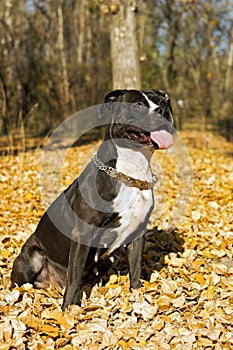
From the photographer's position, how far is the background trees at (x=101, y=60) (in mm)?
8836

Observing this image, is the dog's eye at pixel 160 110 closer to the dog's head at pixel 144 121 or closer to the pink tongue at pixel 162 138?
the dog's head at pixel 144 121

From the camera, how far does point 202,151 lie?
391 inches

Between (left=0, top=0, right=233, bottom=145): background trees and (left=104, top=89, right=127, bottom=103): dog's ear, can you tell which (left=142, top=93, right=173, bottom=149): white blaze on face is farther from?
(left=0, top=0, right=233, bottom=145): background trees

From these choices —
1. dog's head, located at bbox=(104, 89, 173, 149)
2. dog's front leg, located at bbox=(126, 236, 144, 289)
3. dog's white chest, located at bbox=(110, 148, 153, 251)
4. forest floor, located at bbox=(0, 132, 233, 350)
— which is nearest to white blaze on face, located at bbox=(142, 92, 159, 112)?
dog's head, located at bbox=(104, 89, 173, 149)

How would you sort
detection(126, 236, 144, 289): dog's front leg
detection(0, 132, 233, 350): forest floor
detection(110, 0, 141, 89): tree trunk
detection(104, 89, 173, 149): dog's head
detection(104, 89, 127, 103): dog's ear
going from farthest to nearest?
detection(110, 0, 141, 89): tree trunk < detection(126, 236, 144, 289): dog's front leg < detection(104, 89, 127, 103): dog's ear < detection(104, 89, 173, 149): dog's head < detection(0, 132, 233, 350): forest floor

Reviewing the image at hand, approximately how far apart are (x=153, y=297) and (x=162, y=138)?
115 cm

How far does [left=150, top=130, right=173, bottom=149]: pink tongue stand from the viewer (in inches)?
113

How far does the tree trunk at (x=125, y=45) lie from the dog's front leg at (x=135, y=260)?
5.90 meters

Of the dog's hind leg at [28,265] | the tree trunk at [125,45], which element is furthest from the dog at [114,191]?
the tree trunk at [125,45]

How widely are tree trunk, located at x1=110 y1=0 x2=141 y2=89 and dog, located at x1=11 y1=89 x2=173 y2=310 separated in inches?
225

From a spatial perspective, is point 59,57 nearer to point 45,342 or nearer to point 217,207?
point 217,207

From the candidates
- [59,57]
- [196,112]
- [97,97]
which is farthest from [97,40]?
[196,112]

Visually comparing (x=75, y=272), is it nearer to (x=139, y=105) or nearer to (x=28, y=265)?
(x=28, y=265)

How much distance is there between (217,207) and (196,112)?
405 inches
